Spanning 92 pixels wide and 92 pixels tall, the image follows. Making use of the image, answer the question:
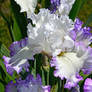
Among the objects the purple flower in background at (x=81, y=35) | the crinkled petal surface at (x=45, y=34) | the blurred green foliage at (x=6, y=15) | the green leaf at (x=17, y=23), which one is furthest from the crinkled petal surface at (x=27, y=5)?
the blurred green foliage at (x=6, y=15)

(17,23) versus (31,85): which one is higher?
(17,23)

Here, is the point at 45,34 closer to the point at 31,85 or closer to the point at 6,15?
the point at 31,85

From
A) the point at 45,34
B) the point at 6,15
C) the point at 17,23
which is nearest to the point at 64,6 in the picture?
the point at 45,34

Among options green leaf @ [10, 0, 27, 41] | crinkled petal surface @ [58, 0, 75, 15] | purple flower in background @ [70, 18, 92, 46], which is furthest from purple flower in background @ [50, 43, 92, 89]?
green leaf @ [10, 0, 27, 41]

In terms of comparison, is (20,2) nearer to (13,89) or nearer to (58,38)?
(58,38)

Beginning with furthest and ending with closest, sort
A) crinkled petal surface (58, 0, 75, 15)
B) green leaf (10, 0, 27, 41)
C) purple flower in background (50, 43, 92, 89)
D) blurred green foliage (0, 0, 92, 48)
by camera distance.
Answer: blurred green foliage (0, 0, 92, 48) → green leaf (10, 0, 27, 41) → crinkled petal surface (58, 0, 75, 15) → purple flower in background (50, 43, 92, 89)

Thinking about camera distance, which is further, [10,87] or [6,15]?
[6,15]

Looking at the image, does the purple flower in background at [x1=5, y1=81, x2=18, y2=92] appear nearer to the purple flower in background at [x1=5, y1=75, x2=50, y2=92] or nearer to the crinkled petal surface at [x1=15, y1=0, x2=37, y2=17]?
the purple flower in background at [x1=5, y1=75, x2=50, y2=92]

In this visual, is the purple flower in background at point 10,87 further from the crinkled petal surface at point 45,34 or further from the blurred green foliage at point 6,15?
the blurred green foliage at point 6,15
